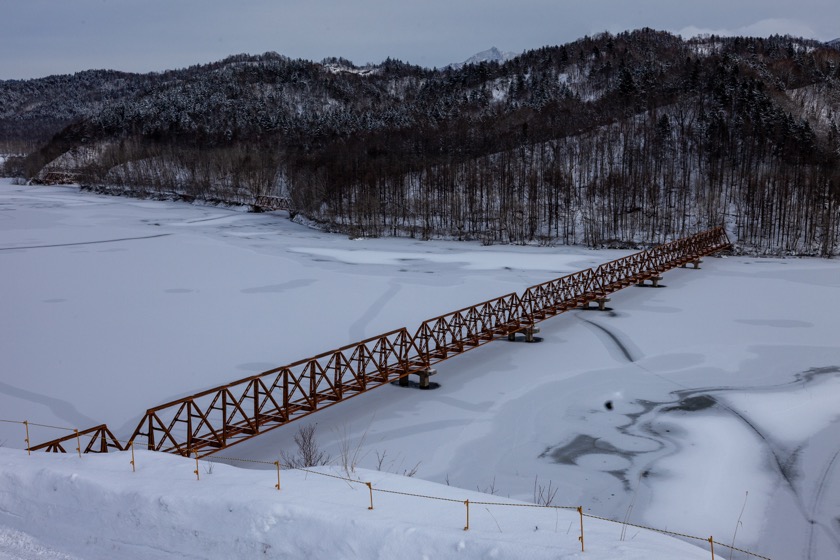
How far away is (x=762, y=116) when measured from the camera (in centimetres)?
6756

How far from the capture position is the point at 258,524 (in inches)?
291

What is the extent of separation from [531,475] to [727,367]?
33.3ft

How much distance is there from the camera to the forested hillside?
192 feet

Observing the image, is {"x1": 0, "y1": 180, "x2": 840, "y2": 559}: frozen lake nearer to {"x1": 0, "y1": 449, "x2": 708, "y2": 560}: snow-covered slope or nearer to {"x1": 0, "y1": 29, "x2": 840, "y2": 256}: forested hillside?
{"x1": 0, "y1": 449, "x2": 708, "y2": 560}: snow-covered slope

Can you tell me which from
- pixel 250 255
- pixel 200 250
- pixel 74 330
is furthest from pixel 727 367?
pixel 200 250

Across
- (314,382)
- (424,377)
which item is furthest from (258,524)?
(424,377)

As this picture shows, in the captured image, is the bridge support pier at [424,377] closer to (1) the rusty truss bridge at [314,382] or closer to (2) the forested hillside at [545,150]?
(1) the rusty truss bridge at [314,382]

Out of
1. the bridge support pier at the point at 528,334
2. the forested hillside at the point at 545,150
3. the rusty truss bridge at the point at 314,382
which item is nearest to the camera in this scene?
the rusty truss bridge at the point at 314,382

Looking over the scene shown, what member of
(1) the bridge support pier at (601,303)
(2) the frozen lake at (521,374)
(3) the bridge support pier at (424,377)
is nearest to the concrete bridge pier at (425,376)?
(3) the bridge support pier at (424,377)

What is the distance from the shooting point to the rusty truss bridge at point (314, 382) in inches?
519

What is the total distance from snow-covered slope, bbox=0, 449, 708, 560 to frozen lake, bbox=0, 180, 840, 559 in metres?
4.36

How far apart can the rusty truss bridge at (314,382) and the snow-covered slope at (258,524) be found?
7.06ft

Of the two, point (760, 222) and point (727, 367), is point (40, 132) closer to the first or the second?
point (760, 222)

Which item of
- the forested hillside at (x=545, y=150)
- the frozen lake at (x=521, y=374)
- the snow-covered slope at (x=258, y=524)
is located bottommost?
the frozen lake at (x=521, y=374)
